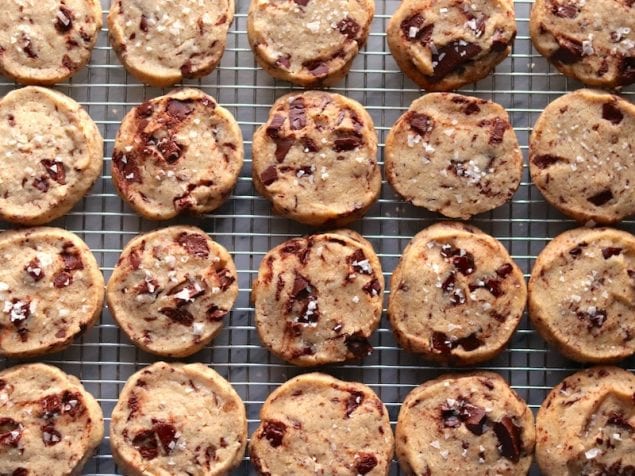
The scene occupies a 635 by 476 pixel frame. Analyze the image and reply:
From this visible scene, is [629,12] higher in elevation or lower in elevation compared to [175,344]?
higher

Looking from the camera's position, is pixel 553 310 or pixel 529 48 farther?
pixel 529 48

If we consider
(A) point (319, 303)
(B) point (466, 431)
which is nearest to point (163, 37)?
(A) point (319, 303)

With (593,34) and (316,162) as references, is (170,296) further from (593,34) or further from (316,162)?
(593,34)

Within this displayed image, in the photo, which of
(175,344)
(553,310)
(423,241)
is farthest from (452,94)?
(175,344)

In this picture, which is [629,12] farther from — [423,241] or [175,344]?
[175,344]

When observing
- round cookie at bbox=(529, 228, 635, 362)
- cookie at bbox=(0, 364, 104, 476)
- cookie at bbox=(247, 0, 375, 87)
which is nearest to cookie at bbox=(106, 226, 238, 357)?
cookie at bbox=(0, 364, 104, 476)

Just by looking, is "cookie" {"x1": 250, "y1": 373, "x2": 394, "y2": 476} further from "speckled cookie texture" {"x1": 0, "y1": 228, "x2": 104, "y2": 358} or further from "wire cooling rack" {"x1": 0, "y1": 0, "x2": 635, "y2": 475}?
"speckled cookie texture" {"x1": 0, "y1": 228, "x2": 104, "y2": 358}

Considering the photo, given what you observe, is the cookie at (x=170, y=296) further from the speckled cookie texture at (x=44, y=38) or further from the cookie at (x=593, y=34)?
the cookie at (x=593, y=34)
